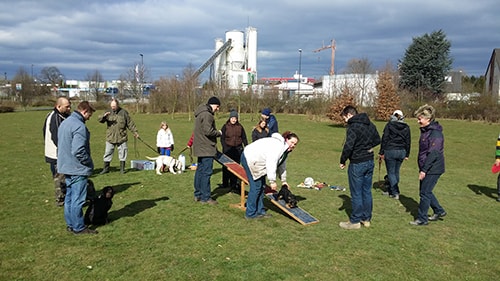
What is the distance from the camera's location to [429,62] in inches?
1799

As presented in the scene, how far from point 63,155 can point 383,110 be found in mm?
34379

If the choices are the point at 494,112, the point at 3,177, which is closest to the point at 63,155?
the point at 3,177

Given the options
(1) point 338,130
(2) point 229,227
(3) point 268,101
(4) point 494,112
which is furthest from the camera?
(3) point 268,101

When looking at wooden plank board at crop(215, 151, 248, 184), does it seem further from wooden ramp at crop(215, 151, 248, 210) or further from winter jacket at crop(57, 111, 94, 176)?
winter jacket at crop(57, 111, 94, 176)

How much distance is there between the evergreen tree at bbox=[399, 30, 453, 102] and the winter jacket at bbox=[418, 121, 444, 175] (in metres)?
42.8

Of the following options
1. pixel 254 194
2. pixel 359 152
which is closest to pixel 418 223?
pixel 359 152

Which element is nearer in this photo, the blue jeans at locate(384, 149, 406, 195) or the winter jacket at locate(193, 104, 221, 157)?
the winter jacket at locate(193, 104, 221, 157)

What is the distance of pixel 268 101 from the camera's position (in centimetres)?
4675

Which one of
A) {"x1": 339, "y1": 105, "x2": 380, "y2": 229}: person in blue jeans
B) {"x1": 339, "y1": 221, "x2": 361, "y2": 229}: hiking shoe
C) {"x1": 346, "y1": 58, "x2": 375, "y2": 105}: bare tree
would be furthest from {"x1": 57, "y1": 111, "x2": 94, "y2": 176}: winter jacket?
{"x1": 346, "y1": 58, "x2": 375, "y2": 105}: bare tree

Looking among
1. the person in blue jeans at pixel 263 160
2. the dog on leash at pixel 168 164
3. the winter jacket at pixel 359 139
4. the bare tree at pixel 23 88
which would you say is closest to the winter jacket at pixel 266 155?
the person in blue jeans at pixel 263 160

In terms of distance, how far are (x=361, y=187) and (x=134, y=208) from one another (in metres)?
4.39

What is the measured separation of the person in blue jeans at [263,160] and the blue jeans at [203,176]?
1.20 m

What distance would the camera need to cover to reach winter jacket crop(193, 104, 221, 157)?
23.8 ft

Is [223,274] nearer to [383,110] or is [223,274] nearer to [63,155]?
[63,155]
